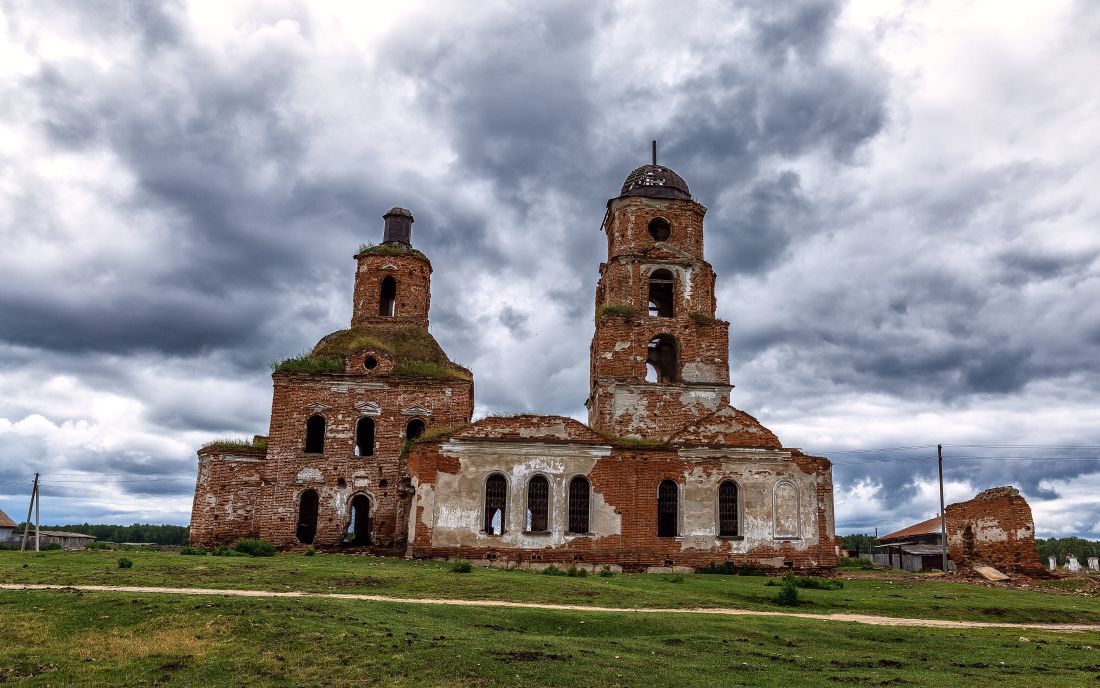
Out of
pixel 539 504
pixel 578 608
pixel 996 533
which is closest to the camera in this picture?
pixel 578 608

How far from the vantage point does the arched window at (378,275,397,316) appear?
39.1m

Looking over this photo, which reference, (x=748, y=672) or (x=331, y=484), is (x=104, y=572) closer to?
(x=331, y=484)

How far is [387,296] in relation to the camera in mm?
39688

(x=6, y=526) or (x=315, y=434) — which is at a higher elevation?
(x=315, y=434)

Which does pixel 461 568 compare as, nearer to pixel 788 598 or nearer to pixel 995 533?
pixel 788 598

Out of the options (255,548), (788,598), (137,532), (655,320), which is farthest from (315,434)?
(137,532)

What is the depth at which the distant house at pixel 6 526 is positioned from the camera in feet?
171

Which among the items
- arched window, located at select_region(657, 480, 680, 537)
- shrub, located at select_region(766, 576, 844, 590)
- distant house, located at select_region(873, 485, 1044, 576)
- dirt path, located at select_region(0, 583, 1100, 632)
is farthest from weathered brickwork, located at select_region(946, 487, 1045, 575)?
dirt path, located at select_region(0, 583, 1100, 632)

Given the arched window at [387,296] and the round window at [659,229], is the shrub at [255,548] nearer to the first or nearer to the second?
the arched window at [387,296]

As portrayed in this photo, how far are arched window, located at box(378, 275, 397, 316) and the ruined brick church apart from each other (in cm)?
11

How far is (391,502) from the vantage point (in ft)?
107

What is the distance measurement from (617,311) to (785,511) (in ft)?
33.8

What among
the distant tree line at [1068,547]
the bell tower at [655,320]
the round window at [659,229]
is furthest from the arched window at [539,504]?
the distant tree line at [1068,547]

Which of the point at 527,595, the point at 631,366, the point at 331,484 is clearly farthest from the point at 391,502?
the point at 527,595
